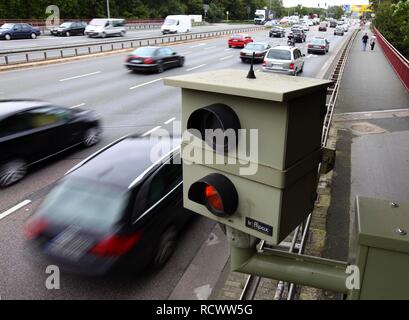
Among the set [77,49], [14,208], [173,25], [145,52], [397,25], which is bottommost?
[14,208]

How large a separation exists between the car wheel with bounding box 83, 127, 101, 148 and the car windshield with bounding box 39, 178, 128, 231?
5.03 meters

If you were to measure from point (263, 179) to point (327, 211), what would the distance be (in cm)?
436

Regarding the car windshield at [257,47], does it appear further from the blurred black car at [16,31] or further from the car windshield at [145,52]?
the blurred black car at [16,31]

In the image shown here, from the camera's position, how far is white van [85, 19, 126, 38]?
40719mm

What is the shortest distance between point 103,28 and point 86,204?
131 feet

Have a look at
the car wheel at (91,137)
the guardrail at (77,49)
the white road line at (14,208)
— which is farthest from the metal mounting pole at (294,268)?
the guardrail at (77,49)

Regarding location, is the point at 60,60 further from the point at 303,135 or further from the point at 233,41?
the point at 303,135

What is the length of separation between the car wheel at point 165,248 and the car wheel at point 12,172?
4.18m

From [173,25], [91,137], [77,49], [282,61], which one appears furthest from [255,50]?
[173,25]

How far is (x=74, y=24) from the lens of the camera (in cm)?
4300

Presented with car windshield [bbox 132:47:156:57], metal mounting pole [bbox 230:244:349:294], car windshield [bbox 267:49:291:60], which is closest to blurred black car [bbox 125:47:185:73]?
car windshield [bbox 132:47:156:57]

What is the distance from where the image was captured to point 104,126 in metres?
12.3

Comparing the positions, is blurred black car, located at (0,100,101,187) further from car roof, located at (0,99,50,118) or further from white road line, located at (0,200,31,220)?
white road line, located at (0,200,31,220)

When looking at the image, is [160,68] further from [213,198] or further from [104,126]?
[213,198]
